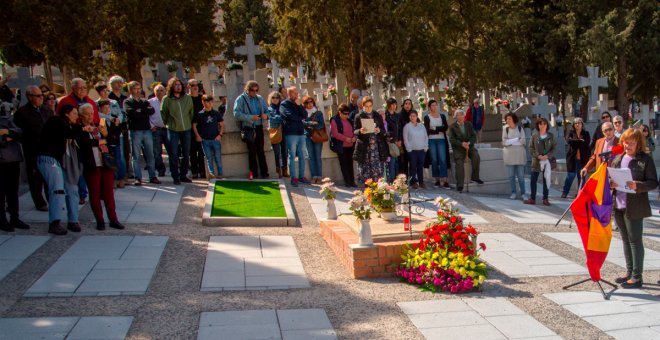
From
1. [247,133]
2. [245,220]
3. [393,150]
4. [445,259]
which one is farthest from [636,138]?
[247,133]

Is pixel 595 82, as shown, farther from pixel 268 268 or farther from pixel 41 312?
pixel 41 312

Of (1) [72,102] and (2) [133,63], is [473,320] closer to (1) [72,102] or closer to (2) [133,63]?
(1) [72,102]

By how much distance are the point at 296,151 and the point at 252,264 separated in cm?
537

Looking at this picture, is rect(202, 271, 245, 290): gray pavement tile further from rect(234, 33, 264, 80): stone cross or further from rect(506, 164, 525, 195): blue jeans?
rect(234, 33, 264, 80): stone cross

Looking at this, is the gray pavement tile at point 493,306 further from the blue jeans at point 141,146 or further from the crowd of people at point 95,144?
the blue jeans at point 141,146

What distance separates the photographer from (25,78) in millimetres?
12812

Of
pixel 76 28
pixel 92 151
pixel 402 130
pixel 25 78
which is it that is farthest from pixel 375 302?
pixel 76 28

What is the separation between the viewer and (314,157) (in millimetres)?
13250

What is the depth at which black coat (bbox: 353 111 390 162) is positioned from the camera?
12633mm

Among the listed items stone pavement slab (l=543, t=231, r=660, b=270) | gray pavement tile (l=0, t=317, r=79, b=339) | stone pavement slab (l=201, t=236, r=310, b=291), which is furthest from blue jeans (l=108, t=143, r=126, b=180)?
stone pavement slab (l=543, t=231, r=660, b=270)

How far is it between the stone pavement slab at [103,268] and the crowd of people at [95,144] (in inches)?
28.5

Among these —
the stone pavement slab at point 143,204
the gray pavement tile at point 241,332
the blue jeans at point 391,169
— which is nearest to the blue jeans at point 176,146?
the stone pavement slab at point 143,204

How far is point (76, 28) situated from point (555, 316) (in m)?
15.8

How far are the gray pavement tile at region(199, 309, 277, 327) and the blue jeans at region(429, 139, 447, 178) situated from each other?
27.8ft
